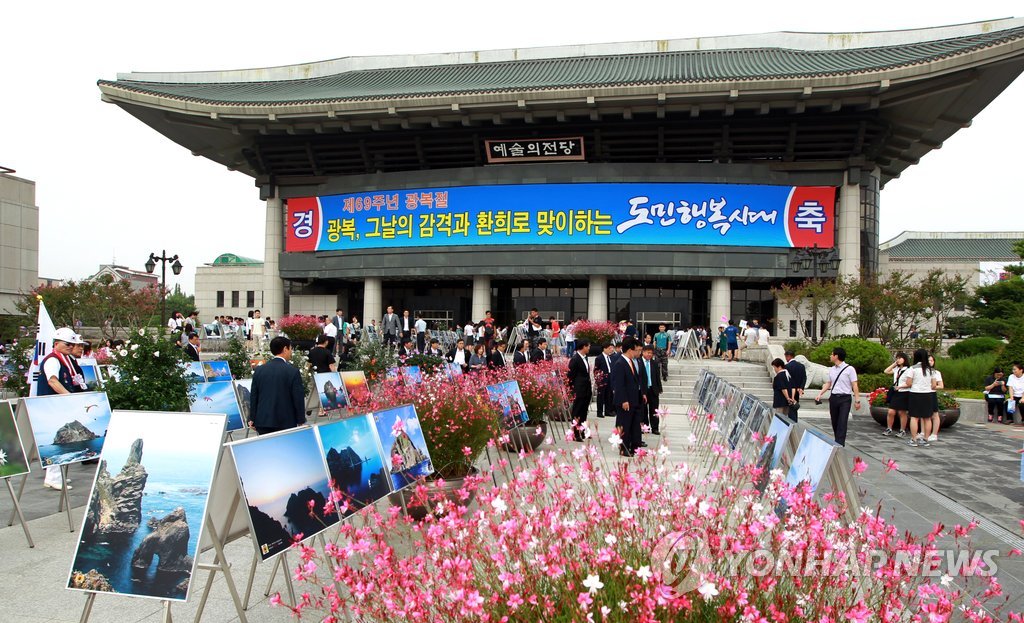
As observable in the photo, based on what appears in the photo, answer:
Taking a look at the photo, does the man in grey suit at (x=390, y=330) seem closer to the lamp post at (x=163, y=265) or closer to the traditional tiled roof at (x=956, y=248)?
the lamp post at (x=163, y=265)

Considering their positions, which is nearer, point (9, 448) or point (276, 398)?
point (9, 448)

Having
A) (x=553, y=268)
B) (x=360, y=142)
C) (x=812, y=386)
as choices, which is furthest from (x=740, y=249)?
(x=360, y=142)

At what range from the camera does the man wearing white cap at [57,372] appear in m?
7.59

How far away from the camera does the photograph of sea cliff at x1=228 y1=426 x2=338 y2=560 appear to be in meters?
3.65

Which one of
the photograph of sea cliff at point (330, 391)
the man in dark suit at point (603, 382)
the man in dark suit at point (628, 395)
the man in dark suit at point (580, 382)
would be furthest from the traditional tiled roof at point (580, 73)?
the man in dark suit at point (628, 395)

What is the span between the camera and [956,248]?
2616 inches

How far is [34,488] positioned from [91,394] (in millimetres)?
2339

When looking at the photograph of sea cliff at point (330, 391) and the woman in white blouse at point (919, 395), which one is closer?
the photograph of sea cliff at point (330, 391)

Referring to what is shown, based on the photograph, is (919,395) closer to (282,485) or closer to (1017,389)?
Result: (1017,389)

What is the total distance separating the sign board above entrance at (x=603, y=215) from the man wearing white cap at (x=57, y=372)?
958 inches

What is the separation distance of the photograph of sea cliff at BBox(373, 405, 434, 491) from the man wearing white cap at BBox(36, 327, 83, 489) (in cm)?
466

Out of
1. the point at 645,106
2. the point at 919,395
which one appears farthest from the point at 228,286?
Answer: the point at 919,395

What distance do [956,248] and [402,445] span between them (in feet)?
252

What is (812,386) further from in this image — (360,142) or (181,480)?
(360,142)
